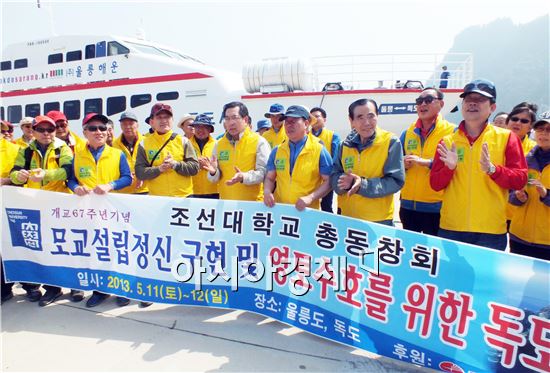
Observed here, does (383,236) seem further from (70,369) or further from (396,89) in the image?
(396,89)

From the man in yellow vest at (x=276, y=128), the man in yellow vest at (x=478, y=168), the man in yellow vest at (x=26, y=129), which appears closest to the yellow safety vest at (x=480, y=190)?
the man in yellow vest at (x=478, y=168)

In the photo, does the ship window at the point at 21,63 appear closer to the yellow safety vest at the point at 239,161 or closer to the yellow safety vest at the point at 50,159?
the yellow safety vest at the point at 50,159

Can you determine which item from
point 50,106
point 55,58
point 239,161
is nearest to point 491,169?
point 239,161

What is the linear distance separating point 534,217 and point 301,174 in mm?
1754

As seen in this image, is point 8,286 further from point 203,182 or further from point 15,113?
point 15,113

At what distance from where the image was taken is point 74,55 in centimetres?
1038

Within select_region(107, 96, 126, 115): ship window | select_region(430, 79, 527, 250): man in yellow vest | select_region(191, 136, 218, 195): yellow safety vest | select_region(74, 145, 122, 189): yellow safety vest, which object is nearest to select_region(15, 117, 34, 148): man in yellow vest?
select_region(74, 145, 122, 189): yellow safety vest

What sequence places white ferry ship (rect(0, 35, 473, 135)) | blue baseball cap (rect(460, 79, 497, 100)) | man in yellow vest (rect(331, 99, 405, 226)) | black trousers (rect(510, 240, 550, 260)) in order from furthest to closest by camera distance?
white ferry ship (rect(0, 35, 473, 135)) < black trousers (rect(510, 240, 550, 260)) < man in yellow vest (rect(331, 99, 405, 226)) < blue baseball cap (rect(460, 79, 497, 100))

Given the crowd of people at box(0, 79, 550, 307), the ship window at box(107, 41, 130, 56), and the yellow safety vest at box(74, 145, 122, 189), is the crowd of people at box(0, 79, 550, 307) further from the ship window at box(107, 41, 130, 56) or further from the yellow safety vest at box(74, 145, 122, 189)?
the ship window at box(107, 41, 130, 56)

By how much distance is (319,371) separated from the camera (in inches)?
91.3

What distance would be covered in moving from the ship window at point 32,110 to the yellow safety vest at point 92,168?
9.56 metres

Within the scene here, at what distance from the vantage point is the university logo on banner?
3.17m

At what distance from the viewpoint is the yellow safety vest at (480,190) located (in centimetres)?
229

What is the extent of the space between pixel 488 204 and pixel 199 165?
242 centimetres
